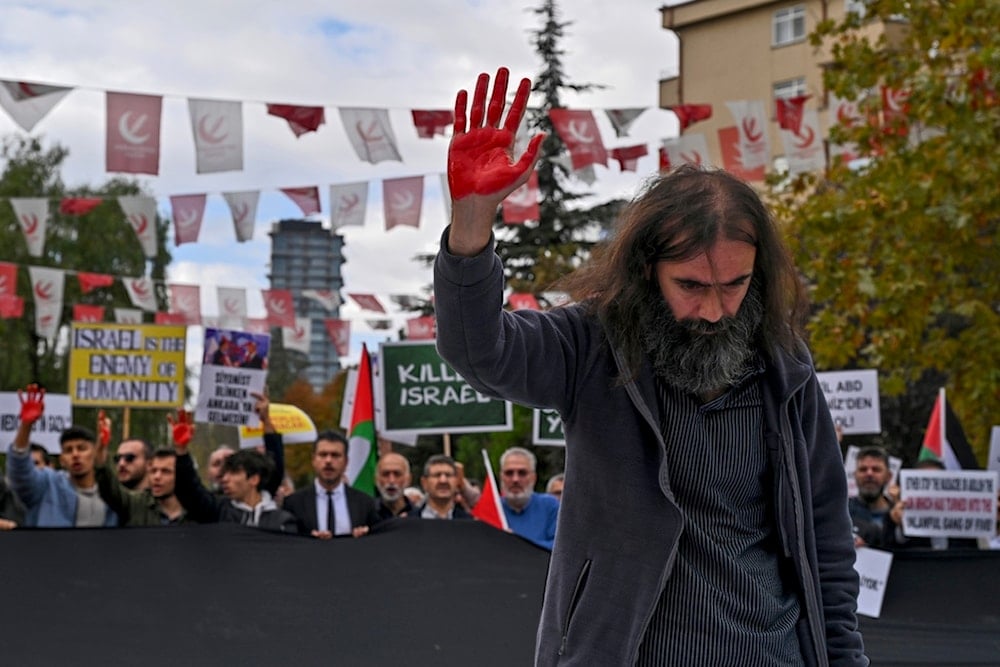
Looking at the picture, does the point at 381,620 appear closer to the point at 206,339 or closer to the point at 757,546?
the point at 757,546

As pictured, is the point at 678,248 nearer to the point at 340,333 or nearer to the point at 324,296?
the point at 324,296

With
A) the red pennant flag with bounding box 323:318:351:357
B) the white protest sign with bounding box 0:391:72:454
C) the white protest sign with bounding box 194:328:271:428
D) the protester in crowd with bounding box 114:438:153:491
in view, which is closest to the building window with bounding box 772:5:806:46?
the red pennant flag with bounding box 323:318:351:357

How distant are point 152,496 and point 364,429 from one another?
2363 mm

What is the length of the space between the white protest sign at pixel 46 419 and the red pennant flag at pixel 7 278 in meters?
11.4

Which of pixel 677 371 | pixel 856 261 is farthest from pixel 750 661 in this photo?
pixel 856 261

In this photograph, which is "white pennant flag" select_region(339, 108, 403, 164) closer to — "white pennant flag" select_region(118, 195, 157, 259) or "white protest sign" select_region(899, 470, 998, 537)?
"white pennant flag" select_region(118, 195, 157, 259)

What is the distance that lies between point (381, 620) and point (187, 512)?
2.20m

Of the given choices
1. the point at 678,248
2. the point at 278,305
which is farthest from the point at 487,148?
the point at 278,305

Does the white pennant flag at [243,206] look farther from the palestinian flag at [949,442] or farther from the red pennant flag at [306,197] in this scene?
the palestinian flag at [949,442]

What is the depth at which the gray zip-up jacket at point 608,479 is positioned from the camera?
2.60 m

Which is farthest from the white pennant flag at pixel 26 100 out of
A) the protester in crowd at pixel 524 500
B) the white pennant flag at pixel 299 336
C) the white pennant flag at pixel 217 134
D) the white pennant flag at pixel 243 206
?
the white pennant flag at pixel 299 336

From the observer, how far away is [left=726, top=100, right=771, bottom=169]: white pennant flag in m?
15.9

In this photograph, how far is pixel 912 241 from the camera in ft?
46.4

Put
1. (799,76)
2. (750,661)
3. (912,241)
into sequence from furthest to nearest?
(799,76) < (912,241) < (750,661)
